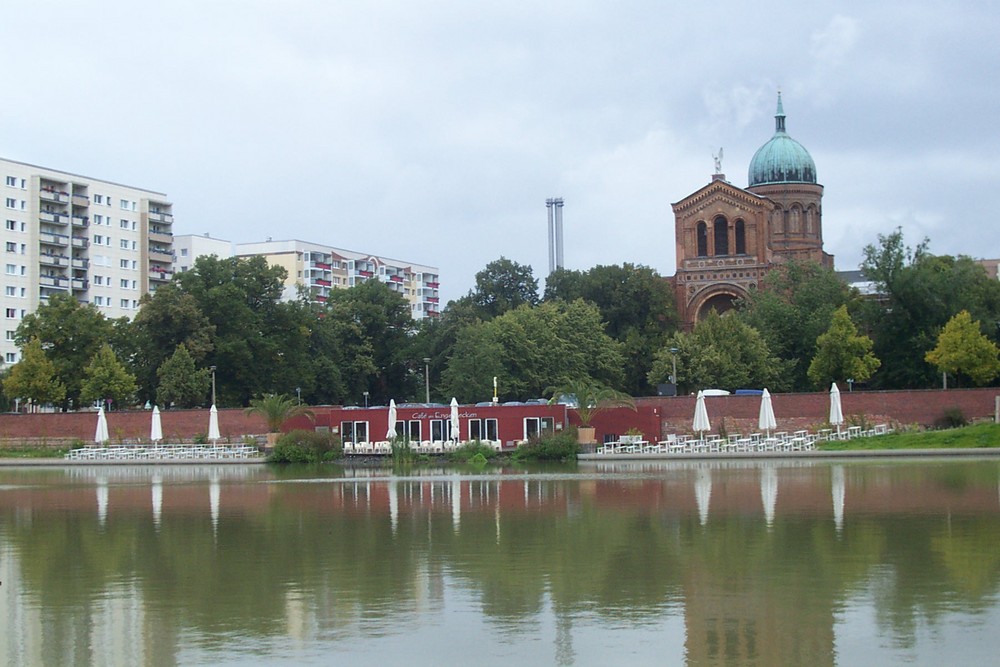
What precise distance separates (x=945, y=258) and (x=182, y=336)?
132 ft

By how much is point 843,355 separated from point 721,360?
5678 millimetres

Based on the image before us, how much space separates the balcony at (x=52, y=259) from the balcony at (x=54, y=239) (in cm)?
81

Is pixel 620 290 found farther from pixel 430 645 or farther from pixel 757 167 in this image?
pixel 430 645

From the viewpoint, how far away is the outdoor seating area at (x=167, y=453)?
176 feet

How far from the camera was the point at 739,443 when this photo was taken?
47.7 metres

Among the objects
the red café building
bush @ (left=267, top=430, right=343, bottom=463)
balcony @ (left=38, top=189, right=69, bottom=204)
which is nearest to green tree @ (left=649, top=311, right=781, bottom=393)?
the red café building

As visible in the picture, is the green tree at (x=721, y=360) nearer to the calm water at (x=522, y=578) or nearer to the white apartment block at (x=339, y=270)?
the calm water at (x=522, y=578)

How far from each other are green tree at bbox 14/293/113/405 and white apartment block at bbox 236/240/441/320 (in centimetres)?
4565

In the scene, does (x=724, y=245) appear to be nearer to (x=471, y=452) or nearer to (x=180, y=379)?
(x=180, y=379)

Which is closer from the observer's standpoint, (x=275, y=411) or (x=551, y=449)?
(x=551, y=449)

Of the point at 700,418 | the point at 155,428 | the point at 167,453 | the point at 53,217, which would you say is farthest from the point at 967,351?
the point at 53,217

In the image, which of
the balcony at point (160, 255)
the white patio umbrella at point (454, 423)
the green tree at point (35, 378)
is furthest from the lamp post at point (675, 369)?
the balcony at point (160, 255)

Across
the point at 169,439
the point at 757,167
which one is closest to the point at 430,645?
the point at 169,439

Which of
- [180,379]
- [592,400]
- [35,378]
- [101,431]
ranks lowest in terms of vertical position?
[101,431]
